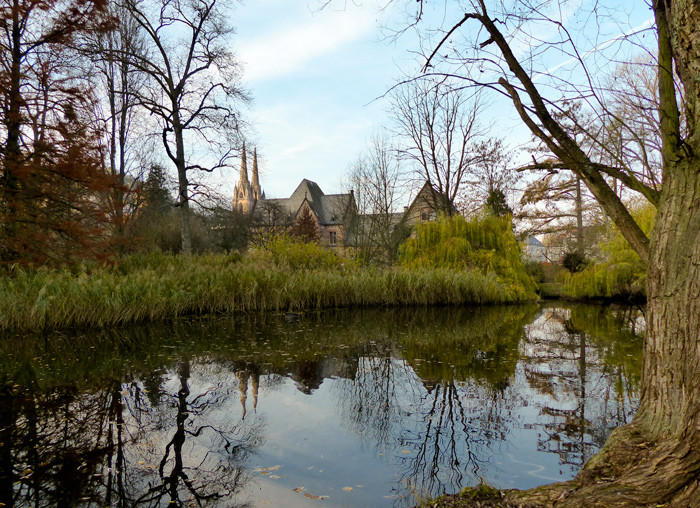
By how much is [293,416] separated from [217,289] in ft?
20.7

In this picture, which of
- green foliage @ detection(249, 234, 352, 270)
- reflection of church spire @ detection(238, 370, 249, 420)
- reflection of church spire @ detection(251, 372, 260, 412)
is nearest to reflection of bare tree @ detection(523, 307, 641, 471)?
reflection of church spire @ detection(251, 372, 260, 412)

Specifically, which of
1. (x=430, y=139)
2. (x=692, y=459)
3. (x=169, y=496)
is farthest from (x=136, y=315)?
(x=430, y=139)

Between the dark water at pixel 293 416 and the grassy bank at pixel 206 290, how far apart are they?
28.9 inches

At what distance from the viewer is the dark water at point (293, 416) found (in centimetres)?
226

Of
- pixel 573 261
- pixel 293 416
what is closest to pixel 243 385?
pixel 293 416

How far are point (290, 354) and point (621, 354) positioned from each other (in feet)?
14.3

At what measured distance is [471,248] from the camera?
47.8 feet

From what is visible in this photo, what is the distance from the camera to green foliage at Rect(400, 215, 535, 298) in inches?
554

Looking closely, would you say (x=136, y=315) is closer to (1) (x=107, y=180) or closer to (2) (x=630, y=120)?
(1) (x=107, y=180)

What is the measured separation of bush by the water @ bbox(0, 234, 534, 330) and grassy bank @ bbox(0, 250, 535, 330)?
0.01m

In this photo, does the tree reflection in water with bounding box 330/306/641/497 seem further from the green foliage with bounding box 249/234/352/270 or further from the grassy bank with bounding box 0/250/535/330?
the green foliage with bounding box 249/234/352/270

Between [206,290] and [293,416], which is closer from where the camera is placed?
[293,416]

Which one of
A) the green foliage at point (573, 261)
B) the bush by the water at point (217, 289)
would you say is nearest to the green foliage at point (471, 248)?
the bush by the water at point (217, 289)

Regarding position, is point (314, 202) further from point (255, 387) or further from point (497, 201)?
point (255, 387)
